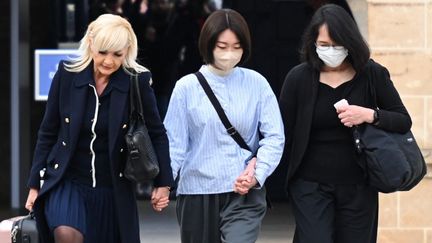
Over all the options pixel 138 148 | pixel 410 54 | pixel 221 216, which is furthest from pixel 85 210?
pixel 410 54

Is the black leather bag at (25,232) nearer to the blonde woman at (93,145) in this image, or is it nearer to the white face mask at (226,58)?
the blonde woman at (93,145)

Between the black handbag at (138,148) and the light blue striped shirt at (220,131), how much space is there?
28cm

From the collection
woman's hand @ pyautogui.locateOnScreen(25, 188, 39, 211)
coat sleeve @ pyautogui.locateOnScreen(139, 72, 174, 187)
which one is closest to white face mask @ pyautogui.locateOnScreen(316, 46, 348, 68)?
coat sleeve @ pyautogui.locateOnScreen(139, 72, 174, 187)

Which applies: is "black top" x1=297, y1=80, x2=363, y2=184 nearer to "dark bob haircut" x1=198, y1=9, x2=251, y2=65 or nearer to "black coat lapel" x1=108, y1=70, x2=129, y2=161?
"dark bob haircut" x1=198, y1=9, x2=251, y2=65

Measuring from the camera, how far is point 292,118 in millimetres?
6008

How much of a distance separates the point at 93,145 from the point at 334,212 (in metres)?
1.33

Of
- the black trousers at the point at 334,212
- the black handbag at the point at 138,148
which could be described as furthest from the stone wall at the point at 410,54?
the black handbag at the point at 138,148

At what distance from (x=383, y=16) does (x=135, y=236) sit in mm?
3144

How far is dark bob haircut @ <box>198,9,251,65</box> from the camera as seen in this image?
19.0 feet

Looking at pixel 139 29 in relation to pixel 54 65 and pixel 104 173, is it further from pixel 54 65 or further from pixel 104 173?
pixel 104 173

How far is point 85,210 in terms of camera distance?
18.2 feet

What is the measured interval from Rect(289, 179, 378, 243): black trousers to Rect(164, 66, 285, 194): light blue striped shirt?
0.26 metres

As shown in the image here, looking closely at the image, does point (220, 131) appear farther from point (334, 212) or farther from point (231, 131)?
point (334, 212)

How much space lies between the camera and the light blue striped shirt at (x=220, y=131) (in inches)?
228
